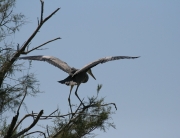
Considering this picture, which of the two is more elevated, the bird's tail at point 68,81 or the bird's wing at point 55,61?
the bird's wing at point 55,61

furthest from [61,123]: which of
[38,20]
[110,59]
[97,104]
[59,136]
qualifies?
[38,20]

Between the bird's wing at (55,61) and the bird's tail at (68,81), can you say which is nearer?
the bird's tail at (68,81)

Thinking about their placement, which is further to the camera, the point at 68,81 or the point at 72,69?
the point at 72,69

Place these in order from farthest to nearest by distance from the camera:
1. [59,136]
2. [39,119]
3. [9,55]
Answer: [9,55]
[59,136]
[39,119]

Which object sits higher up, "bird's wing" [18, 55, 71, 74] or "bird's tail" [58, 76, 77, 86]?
"bird's wing" [18, 55, 71, 74]

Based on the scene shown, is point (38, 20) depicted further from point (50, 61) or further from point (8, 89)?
point (8, 89)

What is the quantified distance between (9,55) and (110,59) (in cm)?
130

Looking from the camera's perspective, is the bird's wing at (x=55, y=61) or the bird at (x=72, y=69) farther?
the bird's wing at (x=55, y=61)

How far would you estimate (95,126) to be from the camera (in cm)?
586

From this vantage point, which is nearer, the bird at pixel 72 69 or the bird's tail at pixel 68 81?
the bird at pixel 72 69

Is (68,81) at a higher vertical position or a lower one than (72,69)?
lower

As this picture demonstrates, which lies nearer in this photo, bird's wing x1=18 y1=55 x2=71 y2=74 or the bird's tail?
the bird's tail

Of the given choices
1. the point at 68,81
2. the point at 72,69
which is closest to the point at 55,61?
the point at 72,69

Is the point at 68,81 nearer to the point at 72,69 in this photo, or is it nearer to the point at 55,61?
the point at 72,69
